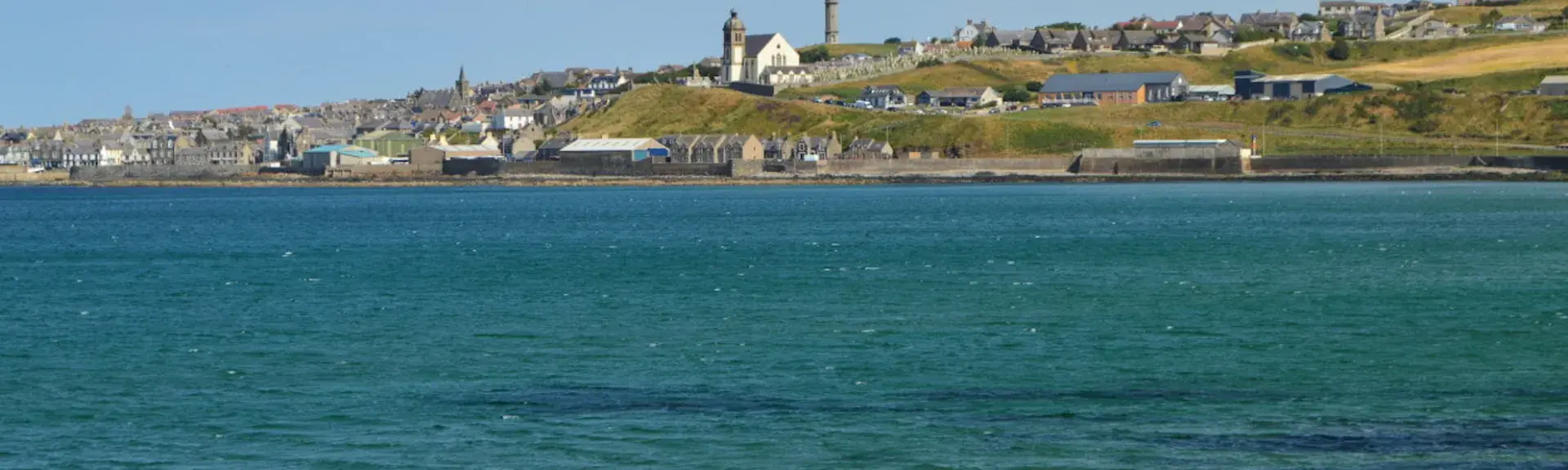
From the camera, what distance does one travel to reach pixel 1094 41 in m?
179

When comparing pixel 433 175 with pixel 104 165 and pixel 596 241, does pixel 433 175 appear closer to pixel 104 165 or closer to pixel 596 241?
pixel 104 165

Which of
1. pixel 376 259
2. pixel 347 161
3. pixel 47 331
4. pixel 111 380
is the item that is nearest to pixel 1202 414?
pixel 111 380

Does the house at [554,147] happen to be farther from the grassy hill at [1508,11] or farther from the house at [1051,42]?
the grassy hill at [1508,11]

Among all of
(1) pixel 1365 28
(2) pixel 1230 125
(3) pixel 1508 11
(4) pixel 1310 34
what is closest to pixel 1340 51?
(4) pixel 1310 34

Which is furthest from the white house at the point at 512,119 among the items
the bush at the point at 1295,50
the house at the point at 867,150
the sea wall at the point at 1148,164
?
the sea wall at the point at 1148,164

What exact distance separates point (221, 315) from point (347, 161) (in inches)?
4994

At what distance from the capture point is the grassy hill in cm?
18038

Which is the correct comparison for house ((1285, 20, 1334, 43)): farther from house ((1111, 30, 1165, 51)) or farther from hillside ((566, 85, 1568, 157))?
hillside ((566, 85, 1568, 157))

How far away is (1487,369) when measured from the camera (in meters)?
24.8

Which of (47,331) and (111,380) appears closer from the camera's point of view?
(111,380)

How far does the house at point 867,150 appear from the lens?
129000 millimetres

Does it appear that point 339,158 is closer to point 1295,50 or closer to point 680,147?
point 680,147

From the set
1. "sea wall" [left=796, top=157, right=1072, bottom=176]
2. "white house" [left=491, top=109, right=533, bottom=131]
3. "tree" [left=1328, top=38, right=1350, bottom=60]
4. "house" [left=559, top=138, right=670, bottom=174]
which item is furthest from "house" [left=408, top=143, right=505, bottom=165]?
"tree" [left=1328, top=38, right=1350, bottom=60]

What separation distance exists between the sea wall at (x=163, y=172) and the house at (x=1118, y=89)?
2792 inches
